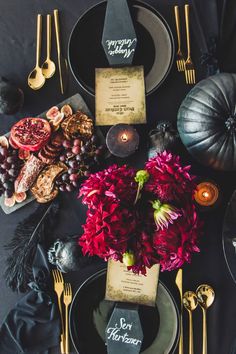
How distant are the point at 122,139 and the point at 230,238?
0.28 meters

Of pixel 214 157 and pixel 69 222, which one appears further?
pixel 69 222

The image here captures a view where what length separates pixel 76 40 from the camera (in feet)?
3.03

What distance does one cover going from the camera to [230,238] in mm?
841

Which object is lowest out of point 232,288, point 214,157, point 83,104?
point 232,288

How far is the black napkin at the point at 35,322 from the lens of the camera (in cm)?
88

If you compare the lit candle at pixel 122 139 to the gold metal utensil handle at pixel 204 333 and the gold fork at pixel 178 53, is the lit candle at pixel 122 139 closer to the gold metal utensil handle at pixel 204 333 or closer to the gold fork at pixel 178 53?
the gold fork at pixel 178 53

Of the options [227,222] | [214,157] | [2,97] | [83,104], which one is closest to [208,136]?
[214,157]

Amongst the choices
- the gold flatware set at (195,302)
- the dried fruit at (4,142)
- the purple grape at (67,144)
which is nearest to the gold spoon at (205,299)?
the gold flatware set at (195,302)

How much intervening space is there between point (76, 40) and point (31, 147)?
0.24 meters

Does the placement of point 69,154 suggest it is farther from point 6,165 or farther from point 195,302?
point 195,302

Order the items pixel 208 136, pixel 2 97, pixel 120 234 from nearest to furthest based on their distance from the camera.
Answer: pixel 120 234, pixel 208 136, pixel 2 97

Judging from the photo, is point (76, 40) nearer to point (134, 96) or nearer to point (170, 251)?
point (134, 96)

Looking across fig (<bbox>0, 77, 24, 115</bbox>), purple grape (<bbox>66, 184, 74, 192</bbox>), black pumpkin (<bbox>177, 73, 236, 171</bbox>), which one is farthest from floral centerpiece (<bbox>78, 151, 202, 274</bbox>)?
fig (<bbox>0, 77, 24, 115</bbox>)

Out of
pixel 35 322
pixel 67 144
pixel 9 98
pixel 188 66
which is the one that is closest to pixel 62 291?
pixel 35 322
